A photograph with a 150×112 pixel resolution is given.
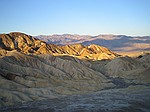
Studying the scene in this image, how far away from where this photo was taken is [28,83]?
5859 cm

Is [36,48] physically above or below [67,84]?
above

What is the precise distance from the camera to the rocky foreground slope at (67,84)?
129ft

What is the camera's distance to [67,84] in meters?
63.2

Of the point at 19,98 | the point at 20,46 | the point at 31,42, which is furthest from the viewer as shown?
the point at 31,42

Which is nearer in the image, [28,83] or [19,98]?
[19,98]

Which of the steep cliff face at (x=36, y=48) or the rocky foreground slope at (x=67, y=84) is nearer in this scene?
the rocky foreground slope at (x=67, y=84)

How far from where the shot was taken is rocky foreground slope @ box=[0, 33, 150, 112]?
39406mm

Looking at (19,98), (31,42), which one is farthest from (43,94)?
(31,42)

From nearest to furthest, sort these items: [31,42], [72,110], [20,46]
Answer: [72,110] → [20,46] → [31,42]

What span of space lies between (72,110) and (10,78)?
2944 centimetres

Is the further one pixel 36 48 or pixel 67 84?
pixel 36 48

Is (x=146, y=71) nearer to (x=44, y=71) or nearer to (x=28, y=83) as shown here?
(x=44, y=71)

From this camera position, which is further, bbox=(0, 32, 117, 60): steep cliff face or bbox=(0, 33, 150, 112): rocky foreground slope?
bbox=(0, 32, 117, 60): steep cliff face

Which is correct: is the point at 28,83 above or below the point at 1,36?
below
